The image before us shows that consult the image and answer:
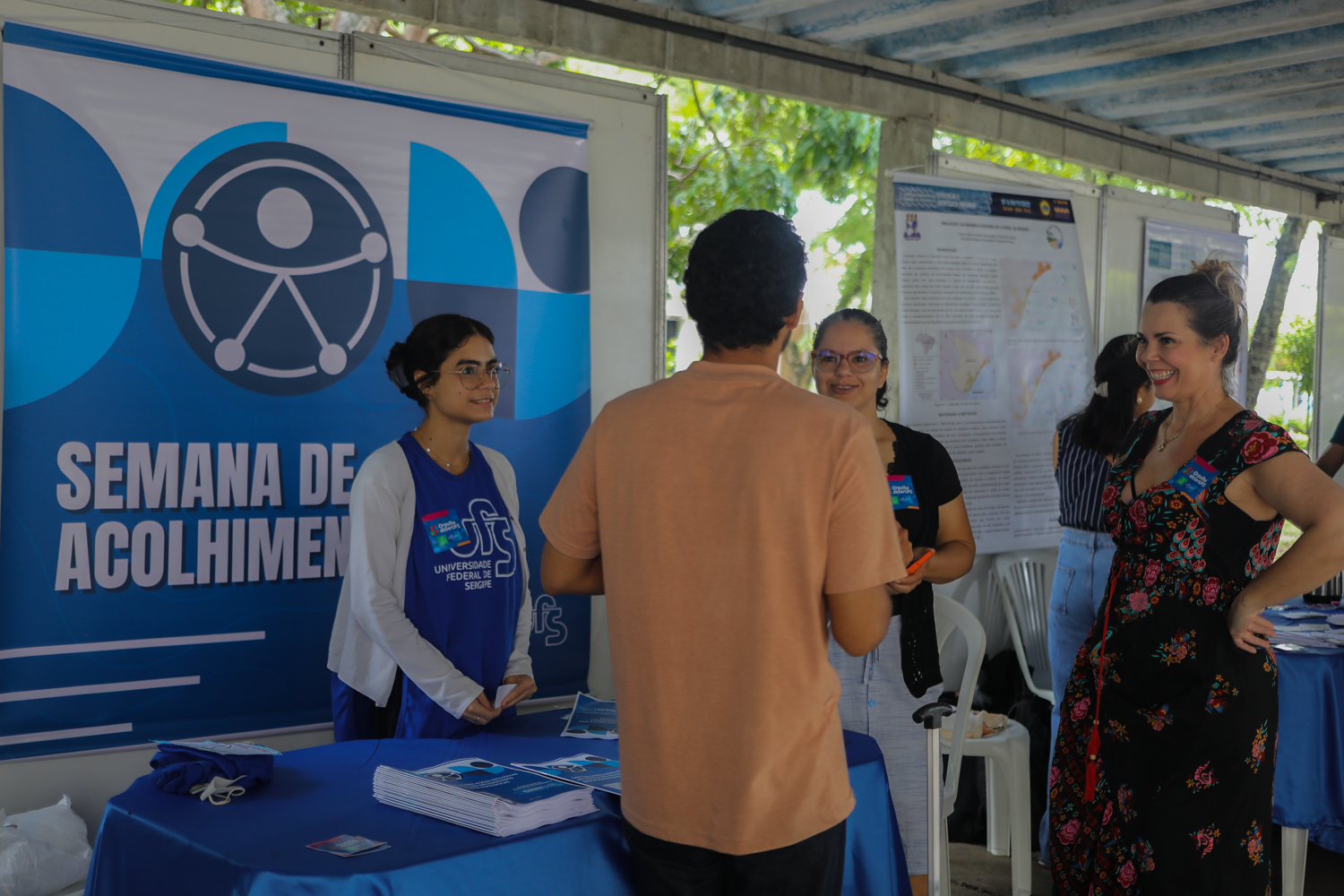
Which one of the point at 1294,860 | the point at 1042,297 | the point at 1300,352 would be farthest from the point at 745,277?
the point at 1300,352

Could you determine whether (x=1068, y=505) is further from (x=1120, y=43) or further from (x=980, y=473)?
(x=1120, y=43)

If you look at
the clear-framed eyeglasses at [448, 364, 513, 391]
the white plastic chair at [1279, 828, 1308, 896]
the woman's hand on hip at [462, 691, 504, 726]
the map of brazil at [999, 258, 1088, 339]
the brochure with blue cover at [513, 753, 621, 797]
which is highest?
the map of brazil at [999, 258, 1088, 339]

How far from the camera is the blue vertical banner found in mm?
2543

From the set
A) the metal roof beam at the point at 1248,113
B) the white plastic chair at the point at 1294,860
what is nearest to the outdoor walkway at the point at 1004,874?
the white plastic chair at the point at 1294,860

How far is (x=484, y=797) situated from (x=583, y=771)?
0.25 metres

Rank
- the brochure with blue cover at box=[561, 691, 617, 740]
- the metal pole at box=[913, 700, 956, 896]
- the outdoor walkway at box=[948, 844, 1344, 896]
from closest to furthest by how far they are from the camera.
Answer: the metal pole at box=[913, 700, 956, 896] < the brochure with blue cover at box=[561, 691, 617, 740] < the outdoor walkway at box=[948, 844, 1344, 896]

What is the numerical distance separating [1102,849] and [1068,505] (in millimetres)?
1600

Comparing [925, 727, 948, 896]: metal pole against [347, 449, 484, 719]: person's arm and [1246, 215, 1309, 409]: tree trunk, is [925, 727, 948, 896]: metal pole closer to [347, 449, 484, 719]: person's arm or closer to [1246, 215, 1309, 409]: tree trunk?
[347, 449, 484, 719]: person's arm

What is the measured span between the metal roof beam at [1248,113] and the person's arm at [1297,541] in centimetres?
351

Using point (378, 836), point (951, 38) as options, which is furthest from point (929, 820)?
point (951, 38)

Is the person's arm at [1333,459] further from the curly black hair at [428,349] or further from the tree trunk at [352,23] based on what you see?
the tree trunk at [352,23]

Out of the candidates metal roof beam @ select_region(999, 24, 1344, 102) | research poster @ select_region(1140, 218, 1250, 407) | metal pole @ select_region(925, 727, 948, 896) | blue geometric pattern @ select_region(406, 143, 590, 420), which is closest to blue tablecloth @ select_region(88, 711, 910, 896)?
metal pole @ select_region(925, 727, 948, 896)

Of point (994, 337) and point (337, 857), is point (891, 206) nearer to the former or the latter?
point (994, 337)

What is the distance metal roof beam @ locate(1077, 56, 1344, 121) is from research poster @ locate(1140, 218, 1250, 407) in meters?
0.65
